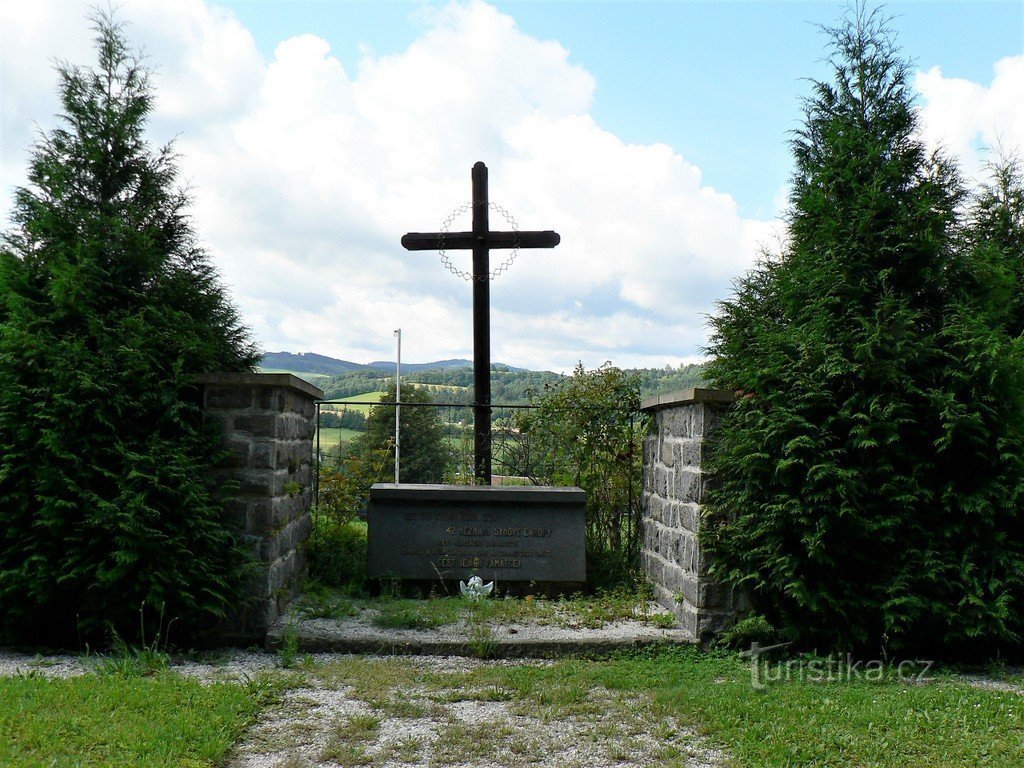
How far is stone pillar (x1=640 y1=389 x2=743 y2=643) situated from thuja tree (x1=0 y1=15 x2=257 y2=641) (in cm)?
308

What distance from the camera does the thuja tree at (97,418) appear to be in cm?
482

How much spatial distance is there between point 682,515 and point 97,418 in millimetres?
3976

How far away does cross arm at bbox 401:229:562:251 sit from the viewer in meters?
8.07

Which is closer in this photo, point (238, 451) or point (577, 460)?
point (238, 451)

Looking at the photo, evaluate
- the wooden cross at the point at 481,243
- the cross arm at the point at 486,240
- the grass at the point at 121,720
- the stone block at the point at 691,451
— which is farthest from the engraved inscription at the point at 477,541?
the cross arm at the point at 486,240

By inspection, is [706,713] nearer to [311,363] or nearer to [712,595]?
[712,595]

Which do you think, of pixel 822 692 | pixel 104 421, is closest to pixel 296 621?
pixel 104 421

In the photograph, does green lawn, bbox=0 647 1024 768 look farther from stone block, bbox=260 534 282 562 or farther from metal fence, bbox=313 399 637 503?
metal fence, bbox=313 399 637 503

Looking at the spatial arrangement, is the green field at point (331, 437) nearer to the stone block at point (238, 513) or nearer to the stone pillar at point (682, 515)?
the stone block at point (238, 513)

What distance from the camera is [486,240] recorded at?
8086 mm

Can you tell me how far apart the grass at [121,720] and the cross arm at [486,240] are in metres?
4.94

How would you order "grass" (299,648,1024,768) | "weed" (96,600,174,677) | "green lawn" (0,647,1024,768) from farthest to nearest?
1. "weed" (96,600,174,677)
2. "grass" (299,648,1024,768)
3. "green lawn" (0,647,1024,768)

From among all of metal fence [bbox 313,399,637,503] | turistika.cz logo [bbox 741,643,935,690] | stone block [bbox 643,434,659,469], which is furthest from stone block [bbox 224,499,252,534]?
turistika.cz logo [bbox 741,643,935,690]

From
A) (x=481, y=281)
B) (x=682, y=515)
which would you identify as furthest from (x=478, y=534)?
(x=481, y=281)
